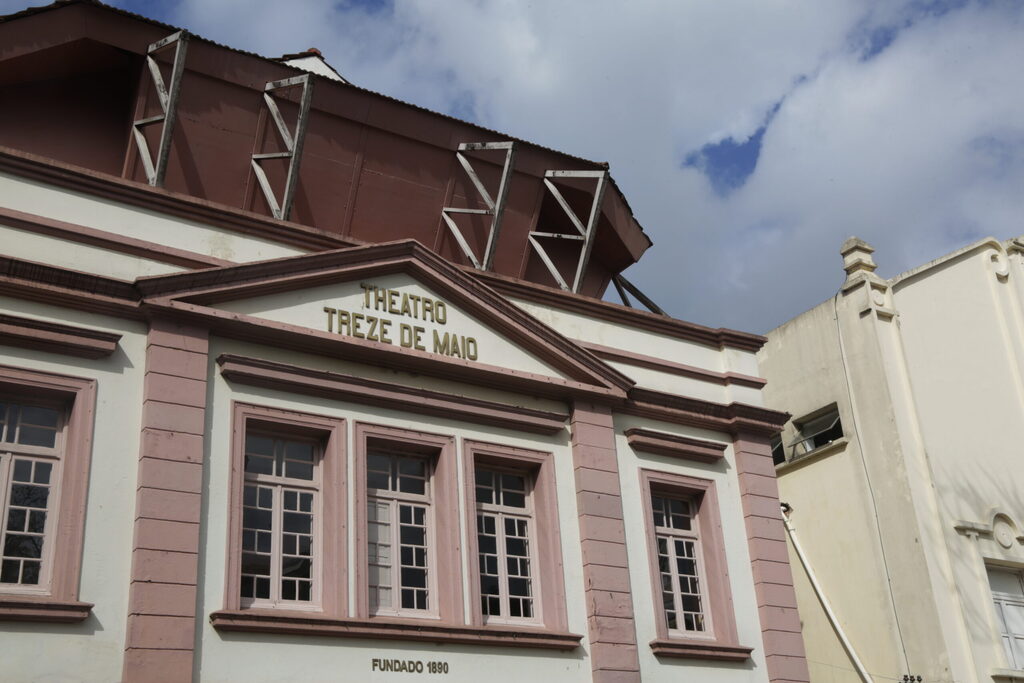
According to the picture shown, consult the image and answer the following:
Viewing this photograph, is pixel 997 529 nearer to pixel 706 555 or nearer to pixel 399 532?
pixel 706 555

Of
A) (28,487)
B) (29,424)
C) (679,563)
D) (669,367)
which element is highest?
(669,367)

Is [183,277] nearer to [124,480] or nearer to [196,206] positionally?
[196,206]

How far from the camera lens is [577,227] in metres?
20.6

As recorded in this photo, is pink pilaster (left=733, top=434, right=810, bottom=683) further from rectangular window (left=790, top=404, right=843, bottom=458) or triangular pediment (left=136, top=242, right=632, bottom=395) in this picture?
rectangular window (left=790, top=404, right=843, bottom=458)

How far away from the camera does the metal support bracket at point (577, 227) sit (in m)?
19.5

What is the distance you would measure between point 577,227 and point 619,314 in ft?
10.3

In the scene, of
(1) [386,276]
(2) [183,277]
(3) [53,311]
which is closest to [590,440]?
(1) [386,276]

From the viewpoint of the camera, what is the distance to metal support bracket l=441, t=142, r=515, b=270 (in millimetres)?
18469

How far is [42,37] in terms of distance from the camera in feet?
53.8

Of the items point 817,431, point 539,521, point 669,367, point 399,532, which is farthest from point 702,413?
point 817,431

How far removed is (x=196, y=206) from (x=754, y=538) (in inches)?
353

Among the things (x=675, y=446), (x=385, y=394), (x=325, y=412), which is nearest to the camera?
(x=325, y=412)

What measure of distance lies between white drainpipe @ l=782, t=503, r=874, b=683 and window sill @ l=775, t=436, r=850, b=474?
2.71ft

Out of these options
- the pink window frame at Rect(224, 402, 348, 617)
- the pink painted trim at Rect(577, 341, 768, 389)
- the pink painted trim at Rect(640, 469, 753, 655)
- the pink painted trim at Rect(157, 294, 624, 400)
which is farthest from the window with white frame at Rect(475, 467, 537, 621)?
the pink painted trim at Rect(577, 341, 768, 389)
